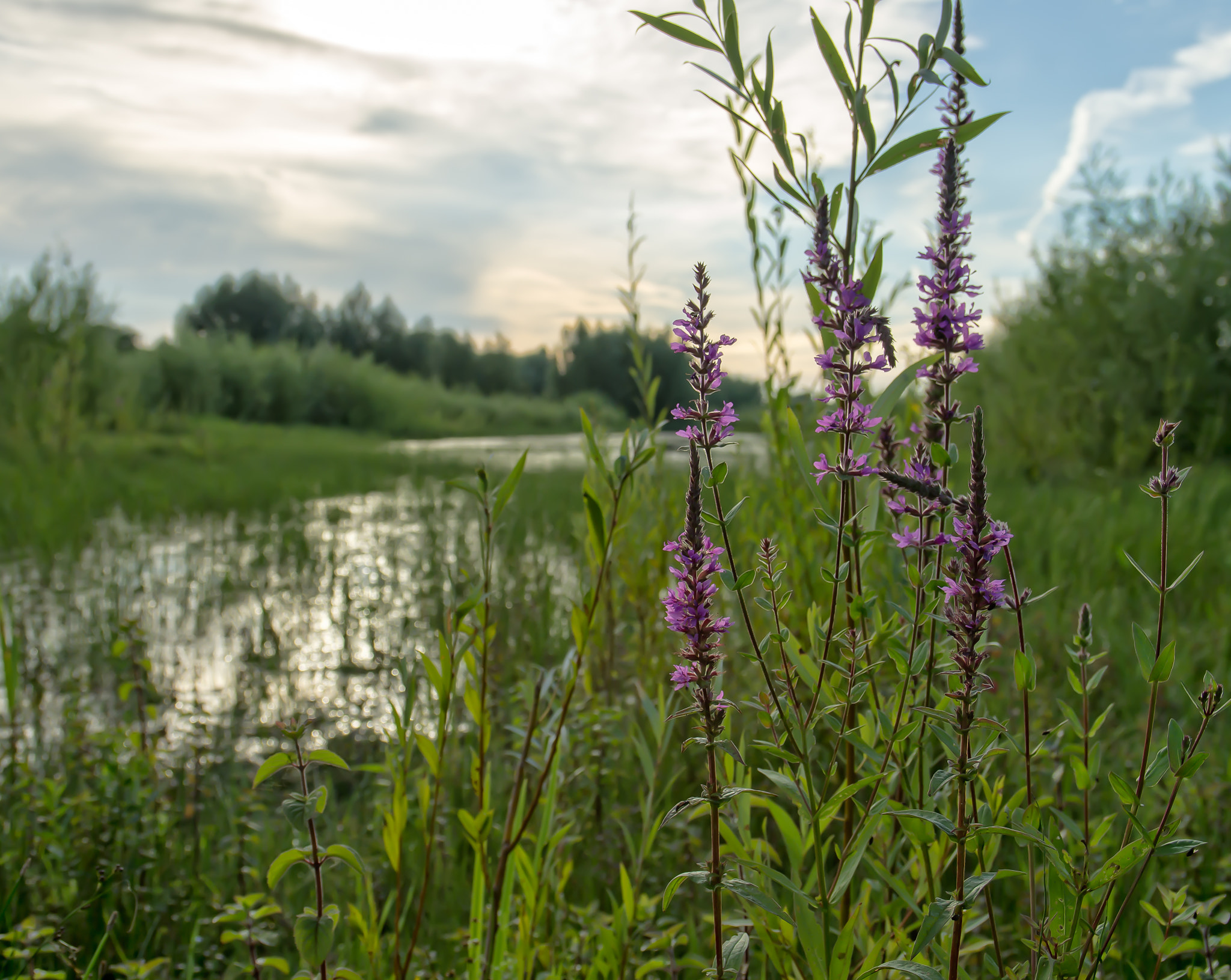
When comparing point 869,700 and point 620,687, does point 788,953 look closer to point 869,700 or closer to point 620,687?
point 869,700

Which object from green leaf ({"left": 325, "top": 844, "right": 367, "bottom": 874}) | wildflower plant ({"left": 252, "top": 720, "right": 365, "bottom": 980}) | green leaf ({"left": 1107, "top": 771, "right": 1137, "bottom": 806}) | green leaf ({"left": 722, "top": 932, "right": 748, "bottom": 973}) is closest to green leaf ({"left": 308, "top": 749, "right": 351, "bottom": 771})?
wildflower plant ({"left": 252, "top": 720, "right": 365, "bottom": 980})

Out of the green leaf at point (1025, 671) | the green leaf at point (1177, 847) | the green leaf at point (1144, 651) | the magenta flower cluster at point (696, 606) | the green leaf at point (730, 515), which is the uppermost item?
the green leaf at point (730, 515)

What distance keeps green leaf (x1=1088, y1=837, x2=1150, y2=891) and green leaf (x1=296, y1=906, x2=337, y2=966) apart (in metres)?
1.04

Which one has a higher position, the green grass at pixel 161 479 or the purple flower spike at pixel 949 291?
the purple flower spike at pixel 949 291

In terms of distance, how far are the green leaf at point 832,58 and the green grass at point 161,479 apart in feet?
23.4

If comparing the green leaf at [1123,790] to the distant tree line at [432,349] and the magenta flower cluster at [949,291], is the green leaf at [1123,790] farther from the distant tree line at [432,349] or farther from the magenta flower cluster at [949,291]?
the distant tree line at [432,349]

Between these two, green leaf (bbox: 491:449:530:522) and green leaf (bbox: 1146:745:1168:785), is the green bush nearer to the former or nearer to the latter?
green leaf (bbox: 491:449:530:522)

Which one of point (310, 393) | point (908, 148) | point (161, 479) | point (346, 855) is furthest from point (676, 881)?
point (310, 393)

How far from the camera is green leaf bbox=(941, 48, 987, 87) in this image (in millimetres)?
916

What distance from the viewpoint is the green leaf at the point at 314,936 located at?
104 cm

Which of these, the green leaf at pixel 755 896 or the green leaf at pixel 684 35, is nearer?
the green leaf at pixel 755 896

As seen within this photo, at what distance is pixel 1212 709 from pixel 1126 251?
39.2 feet

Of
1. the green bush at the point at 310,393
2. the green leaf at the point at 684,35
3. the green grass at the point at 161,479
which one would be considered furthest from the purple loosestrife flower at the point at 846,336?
the green bush at the point at 310,393

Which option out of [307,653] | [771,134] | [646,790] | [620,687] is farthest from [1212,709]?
[307,653]
